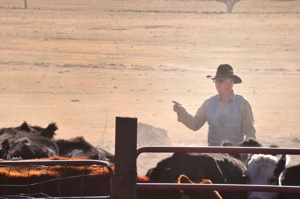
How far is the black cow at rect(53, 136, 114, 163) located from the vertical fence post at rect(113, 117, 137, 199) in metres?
3.01

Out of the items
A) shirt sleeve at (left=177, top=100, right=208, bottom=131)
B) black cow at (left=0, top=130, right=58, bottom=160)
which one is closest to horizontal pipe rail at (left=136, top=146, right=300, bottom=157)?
black cow at (left=0, top=130, right=58, bottom=160)

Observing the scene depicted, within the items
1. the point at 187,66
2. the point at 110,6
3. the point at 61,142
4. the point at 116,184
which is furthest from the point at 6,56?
the point at 110,6

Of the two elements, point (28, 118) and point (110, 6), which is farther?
point (110, 6)

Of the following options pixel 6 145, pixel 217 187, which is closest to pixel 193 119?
pixel 6 145

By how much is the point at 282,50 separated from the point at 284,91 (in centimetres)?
1054

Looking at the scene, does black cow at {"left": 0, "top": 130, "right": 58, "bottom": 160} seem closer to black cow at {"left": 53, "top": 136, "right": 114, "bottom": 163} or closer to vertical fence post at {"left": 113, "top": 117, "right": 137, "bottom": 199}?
black cow at {"left": 53, "top": 136, "right": 114, "bottom": 163}

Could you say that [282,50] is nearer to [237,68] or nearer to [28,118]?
[237,68]

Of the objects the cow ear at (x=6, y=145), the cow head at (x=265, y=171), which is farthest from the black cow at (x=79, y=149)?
the cow head at (x=265, y=171)

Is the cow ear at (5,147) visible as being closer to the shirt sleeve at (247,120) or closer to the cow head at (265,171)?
the cow head at (265,171)

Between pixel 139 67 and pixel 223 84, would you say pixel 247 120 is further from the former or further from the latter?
pixel 139 67

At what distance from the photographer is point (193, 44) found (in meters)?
31.6

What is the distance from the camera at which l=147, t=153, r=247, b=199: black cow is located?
21.0 ft

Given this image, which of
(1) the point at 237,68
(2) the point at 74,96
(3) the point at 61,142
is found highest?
(1) the point at 237,68

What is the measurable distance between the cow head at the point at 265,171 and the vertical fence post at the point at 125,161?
2.16 m
